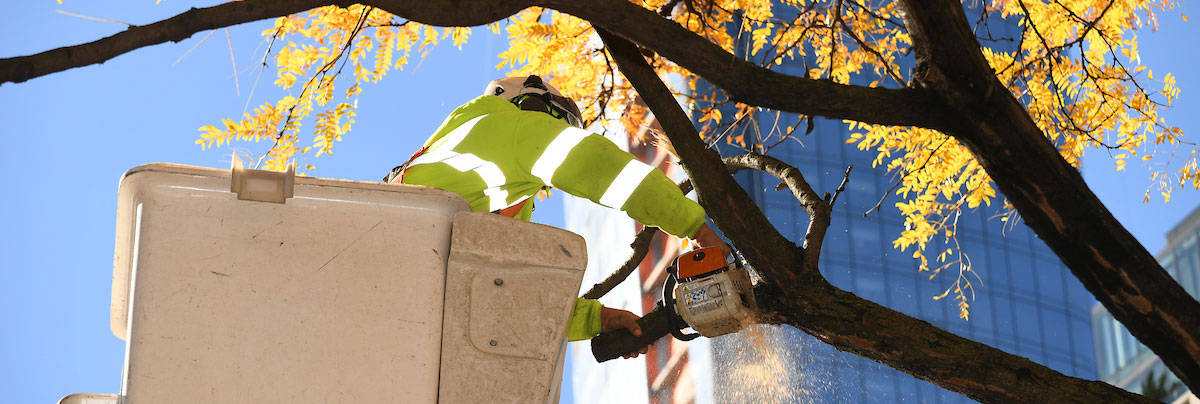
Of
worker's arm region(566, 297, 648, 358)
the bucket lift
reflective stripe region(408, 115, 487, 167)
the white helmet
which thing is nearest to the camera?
the bucket lift

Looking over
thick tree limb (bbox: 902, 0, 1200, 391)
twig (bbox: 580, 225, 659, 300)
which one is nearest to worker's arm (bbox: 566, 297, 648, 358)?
thick tree limb (bbox: 902, 0, 1200, 391)

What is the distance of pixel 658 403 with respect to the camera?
38438 millimetres

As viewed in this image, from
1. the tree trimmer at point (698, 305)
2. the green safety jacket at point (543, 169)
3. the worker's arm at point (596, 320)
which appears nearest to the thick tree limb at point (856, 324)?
the tree trimmer at point (698, 305)

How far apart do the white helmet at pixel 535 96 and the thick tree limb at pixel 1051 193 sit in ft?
4.03

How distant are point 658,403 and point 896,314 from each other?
35445mm

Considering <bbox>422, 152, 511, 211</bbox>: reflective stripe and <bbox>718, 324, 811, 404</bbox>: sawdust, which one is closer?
<bbox>422, 152, 511, 211</bbox>: reflective stripe

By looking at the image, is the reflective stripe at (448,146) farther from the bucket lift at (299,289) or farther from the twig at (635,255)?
the twig at (635,255)

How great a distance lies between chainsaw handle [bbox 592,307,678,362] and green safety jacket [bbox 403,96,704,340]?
11.4 inches

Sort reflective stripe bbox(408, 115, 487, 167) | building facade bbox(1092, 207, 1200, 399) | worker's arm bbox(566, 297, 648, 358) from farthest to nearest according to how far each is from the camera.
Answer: building facade bbox(1092, 207, 1200, 399) < worker's arm bbox(566, 297, 648, 358) < reflective stripe bbox(408, 115, 487, 167)

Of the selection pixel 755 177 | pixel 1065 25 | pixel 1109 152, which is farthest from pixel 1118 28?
pixel 755 177

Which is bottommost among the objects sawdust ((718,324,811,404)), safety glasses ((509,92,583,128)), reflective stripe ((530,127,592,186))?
reflective stripe ((530,127,592,186))

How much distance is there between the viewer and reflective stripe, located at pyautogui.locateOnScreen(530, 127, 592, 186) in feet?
10.6

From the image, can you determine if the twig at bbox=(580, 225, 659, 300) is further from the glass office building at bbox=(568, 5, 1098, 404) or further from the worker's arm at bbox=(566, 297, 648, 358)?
the glass office building at bbox=(568, 5, 1098, 404)

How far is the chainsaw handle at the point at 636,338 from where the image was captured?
11.5 feet
